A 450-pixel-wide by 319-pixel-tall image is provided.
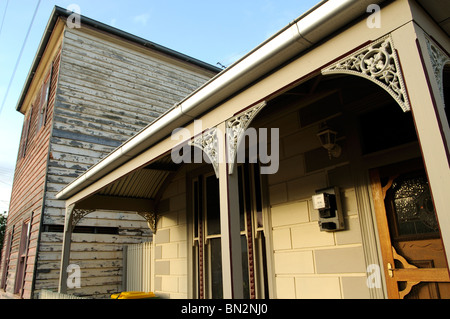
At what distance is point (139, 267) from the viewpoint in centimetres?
771

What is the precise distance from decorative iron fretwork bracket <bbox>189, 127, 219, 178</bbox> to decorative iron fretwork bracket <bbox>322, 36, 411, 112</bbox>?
4.48 ft

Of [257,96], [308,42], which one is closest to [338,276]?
[257,96]

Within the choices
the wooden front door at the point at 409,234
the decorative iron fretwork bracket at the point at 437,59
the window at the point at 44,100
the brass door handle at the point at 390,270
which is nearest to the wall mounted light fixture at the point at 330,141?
the wooden front door at the point at 409,234

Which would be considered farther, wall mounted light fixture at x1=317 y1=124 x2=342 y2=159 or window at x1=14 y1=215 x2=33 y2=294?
window at x1=14 y1=215 x2=33 y2=294

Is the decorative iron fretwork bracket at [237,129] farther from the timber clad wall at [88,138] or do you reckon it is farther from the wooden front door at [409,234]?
the timber clad wall at [88,138]

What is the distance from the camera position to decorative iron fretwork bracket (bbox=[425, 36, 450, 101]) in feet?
6.56

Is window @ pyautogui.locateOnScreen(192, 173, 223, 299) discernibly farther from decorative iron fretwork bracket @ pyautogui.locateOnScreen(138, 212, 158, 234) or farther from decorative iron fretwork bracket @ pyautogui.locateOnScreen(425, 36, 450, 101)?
decorative iron fretwork bracket @ pyautogui.locateOnScreen(425, 36, 450, 101)

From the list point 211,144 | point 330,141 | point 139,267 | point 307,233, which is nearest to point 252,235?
point 307,233

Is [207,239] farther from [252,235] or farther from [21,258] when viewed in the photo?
[21,258]

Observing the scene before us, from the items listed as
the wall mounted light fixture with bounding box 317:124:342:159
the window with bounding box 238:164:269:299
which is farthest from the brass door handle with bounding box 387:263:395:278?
the window with bounding box 238:164:269:299

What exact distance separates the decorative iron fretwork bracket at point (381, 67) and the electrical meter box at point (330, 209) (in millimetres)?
1658

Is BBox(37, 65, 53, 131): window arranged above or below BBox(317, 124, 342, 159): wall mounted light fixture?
above

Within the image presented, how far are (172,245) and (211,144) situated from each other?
12.0 ft

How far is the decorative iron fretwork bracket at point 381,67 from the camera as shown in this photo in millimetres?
1957
